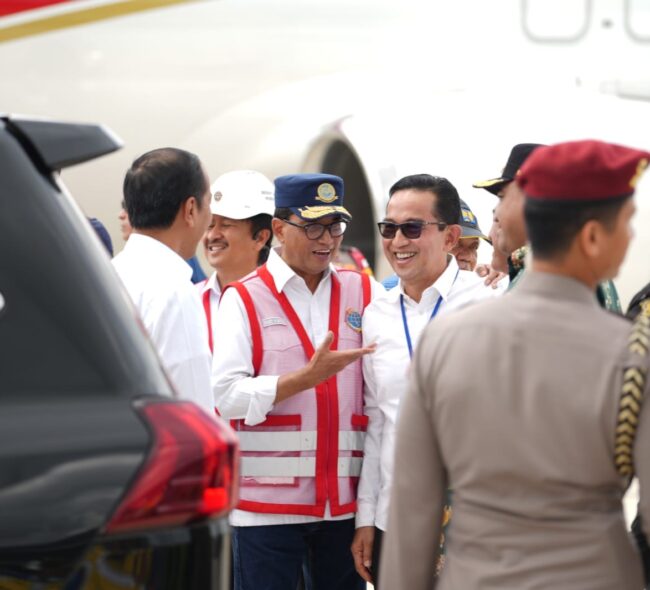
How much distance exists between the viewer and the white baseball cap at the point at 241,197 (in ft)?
13.7

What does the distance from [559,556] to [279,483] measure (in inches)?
57.9

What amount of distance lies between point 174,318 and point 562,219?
1.25 metres

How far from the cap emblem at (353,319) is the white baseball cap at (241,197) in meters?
0.82

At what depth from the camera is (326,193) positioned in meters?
3.53

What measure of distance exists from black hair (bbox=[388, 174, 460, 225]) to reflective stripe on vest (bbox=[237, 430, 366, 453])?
628 millimetres

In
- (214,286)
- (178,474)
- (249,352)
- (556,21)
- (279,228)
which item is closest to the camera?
(178,474)

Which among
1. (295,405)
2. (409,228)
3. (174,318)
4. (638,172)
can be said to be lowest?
(295,405)

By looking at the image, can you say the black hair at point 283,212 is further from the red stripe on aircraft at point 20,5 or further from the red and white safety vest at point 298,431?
the red stripe on aircraft at point 20,5

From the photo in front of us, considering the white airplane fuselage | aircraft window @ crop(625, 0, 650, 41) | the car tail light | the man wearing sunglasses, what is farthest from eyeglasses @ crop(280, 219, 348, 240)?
aircraft window @ crop(625, 0, 650, 41)

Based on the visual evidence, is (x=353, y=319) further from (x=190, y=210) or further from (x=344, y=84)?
(x=344, y=84)

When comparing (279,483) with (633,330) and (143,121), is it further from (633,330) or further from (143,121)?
(143,121)

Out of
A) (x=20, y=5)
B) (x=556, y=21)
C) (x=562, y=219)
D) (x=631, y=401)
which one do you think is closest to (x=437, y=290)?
(x=562, y=219)

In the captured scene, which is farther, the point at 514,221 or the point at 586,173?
the point at 514,221

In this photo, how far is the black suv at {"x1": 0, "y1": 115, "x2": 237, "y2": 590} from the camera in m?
1.75
